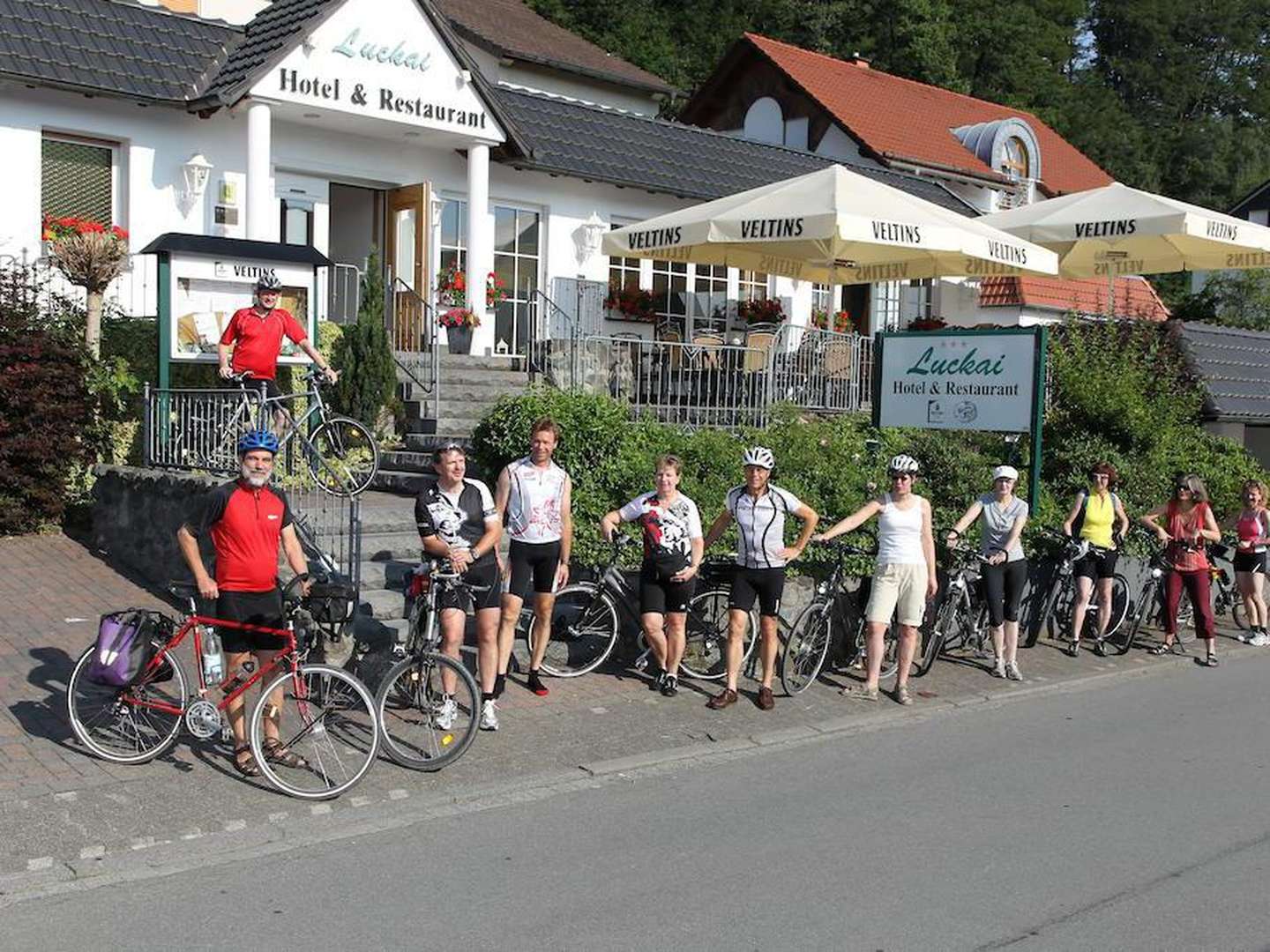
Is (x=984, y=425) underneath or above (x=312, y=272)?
underneath

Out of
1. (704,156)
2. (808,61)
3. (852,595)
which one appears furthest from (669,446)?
(808,61)

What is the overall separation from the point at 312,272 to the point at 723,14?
117 ft

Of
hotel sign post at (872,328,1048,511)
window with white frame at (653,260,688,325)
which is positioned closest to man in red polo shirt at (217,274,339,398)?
hotel sign post at (872,328,1048,511)

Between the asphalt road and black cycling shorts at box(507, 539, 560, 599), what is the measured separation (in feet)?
5.20

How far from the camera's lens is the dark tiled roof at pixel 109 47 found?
13578mm

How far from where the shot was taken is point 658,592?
8.87m

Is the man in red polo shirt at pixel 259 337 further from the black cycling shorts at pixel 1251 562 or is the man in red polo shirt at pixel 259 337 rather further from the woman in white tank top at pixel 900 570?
the black cycling shorts at pixel 1251 562

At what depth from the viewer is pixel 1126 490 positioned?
13.5 metres

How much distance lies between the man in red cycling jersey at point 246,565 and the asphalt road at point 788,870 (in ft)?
3.76

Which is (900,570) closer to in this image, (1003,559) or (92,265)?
(1003,559)

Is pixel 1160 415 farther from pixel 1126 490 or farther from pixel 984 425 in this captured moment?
pixel 984 425

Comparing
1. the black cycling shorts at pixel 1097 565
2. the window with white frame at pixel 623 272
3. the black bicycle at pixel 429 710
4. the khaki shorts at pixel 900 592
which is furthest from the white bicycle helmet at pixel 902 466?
the window with white frame at pixel 623 272

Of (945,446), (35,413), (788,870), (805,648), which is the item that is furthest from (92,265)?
(788,870)

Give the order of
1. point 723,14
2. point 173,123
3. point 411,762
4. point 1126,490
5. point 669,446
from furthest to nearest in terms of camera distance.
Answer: point 723,14, point 173,123, point 1126,490, point 669,446, point 411,762
